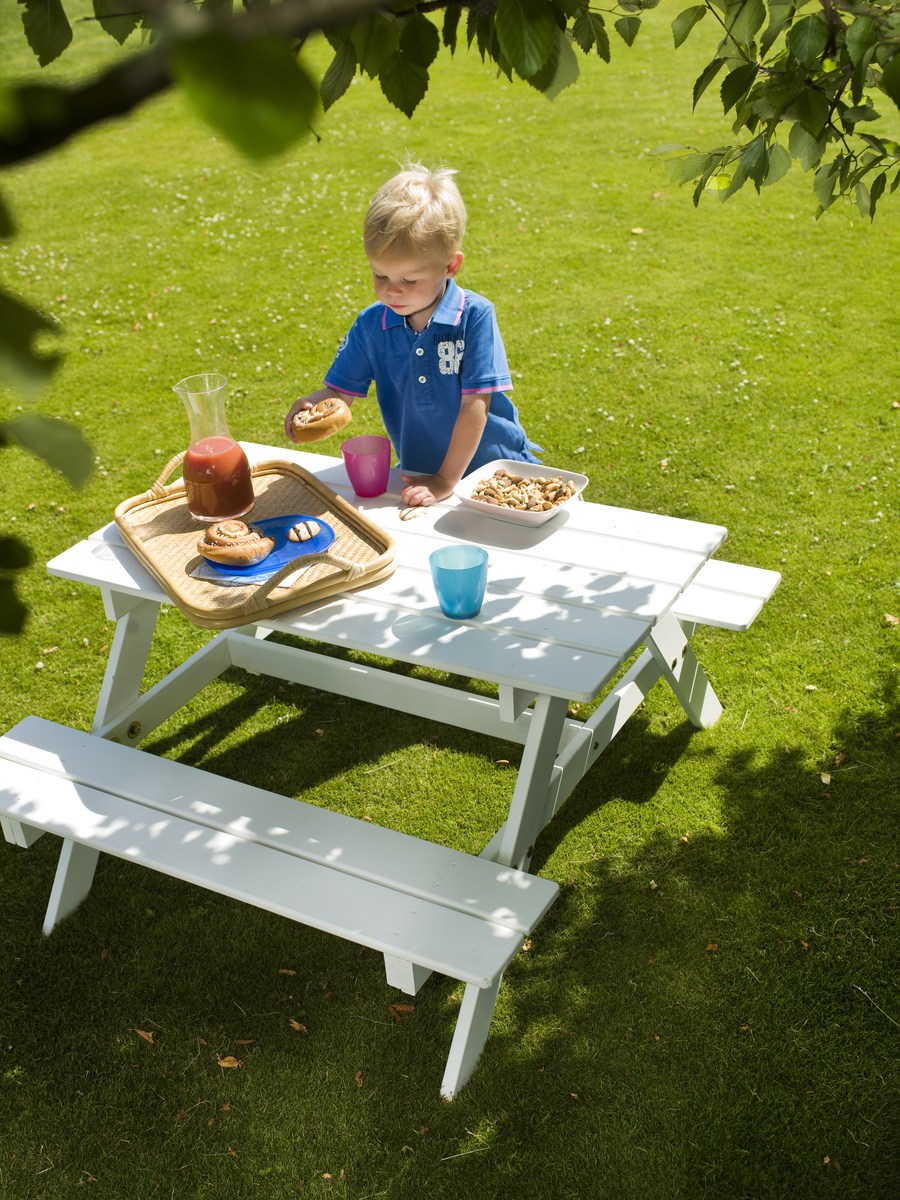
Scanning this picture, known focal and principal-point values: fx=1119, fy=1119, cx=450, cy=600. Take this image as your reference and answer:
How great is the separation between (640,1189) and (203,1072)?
45.9 inches

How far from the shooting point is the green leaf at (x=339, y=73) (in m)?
1.88

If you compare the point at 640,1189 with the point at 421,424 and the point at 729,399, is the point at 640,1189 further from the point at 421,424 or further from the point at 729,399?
the point at 729,399

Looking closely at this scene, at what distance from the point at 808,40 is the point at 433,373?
1.91 m

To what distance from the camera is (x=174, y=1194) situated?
2717mm

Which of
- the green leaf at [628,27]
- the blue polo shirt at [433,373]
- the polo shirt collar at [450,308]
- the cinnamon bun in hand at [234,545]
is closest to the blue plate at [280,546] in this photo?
the cinnamon bun in hand at [234,545]

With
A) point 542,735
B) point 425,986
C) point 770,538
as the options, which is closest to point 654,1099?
point 425,986

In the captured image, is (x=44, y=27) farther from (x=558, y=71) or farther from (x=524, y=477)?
(x=524, y=477)

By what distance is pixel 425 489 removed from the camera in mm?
3566

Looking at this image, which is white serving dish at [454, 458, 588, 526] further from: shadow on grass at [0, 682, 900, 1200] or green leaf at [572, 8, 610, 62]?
green leaf at [572, 8, 610, 62]

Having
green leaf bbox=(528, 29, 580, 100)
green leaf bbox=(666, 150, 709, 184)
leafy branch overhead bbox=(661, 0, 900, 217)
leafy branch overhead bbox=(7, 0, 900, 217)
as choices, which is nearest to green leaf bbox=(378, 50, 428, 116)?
leafy branch overhead bbox=(7, 0, 900, 217)

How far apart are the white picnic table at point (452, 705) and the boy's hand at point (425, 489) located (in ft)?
0.18

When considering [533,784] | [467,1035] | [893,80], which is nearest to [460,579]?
[533,784]

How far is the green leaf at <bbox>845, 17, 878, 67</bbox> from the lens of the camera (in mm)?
1820

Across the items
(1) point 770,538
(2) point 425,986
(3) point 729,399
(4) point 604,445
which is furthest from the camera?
(3) point 729,399
